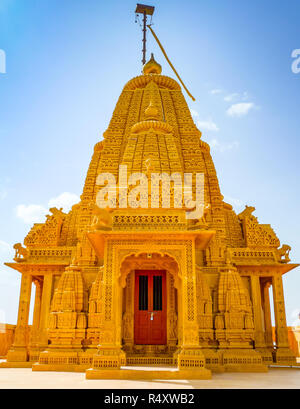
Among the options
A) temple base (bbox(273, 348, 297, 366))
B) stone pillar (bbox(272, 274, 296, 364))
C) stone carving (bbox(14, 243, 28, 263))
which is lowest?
temple base (bbox(273, 348, 297, 366))

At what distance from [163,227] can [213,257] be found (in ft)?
20.2

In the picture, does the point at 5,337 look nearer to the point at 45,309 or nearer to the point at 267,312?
the point at 45,309

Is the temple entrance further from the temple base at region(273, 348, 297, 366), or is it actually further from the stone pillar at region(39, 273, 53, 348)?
the temple base at region(273, 348, 297, 366)

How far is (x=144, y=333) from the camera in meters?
15.0

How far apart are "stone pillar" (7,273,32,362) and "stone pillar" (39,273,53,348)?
3.11ft

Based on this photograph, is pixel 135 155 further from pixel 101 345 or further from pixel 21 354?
pixel 21 354

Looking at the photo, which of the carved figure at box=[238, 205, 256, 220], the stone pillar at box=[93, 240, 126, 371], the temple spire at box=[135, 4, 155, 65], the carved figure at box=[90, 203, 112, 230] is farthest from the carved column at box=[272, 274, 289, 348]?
the temple spire at box=[135, 4, 155, 65]

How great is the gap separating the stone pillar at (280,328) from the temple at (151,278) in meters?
0.05

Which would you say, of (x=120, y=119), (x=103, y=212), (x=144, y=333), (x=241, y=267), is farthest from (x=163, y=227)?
(x=120, y=119)

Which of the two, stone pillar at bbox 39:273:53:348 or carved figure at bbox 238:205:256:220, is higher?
carved figure at bbox 238:205:256:220

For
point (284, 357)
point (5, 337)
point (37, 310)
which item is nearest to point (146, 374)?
point (284, 357)

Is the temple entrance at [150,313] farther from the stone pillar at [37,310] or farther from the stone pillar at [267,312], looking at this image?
the stone pillar at [267,312]

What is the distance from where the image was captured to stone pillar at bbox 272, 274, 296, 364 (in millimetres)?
16781
